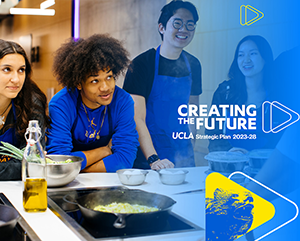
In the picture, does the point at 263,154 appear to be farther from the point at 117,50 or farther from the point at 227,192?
the point at 117,50

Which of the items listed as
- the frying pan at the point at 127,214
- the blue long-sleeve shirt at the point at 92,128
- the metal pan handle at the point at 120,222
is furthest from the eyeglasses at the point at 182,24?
the metal pan handle at the point at 120,222

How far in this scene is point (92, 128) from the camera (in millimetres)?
1939

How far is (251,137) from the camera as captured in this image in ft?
6.66

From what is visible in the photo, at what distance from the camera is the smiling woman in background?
2010 millimetres

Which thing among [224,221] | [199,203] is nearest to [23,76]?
[199,203]

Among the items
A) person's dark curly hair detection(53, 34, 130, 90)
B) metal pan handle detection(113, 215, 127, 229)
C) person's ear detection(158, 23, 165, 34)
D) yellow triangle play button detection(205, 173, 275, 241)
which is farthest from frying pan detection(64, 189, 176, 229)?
person's ear detection(158, 23, 165, 34)

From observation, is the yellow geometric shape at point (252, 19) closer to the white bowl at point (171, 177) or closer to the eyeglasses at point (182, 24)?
the eyeglasses at point (182, 24)

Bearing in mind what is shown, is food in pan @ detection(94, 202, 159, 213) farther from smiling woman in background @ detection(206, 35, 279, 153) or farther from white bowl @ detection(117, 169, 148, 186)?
smiling woman in background @ detection(206, 35, 279, 153)

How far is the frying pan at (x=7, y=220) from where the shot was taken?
0.86 m

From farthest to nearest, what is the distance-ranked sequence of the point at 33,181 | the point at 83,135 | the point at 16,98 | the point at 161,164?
the point at 161,164 → the point at 83,135 → the point at 16,98 → the point at 33,181

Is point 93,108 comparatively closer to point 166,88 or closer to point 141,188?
point 166,88

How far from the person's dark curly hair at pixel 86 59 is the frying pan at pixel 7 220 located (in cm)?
103

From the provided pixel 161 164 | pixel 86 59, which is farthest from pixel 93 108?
pixel 161 164

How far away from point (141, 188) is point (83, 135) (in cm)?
60
